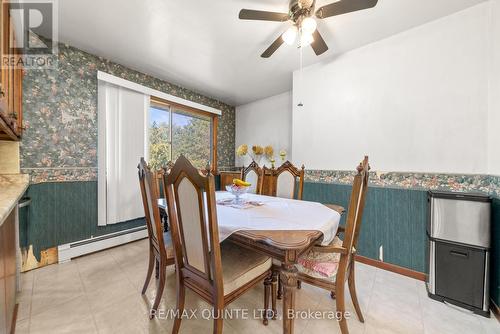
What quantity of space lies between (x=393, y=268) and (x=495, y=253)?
0.79m

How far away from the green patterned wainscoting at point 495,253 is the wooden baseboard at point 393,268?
1.51ft

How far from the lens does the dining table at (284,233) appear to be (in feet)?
3.28

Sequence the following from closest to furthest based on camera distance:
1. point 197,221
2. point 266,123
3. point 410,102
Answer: point 197,221, point 410,102, point 266,123

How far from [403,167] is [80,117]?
3.69 metres

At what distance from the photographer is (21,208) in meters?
1.98

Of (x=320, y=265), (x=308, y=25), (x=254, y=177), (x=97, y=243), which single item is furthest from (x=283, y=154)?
(x=97, y=243)

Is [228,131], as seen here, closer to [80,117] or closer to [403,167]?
[80,117]

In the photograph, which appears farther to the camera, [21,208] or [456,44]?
[21,208]

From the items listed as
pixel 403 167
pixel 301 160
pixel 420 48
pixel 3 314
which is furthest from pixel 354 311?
pixel 420 48

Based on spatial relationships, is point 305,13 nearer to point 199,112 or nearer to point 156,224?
point 156,224

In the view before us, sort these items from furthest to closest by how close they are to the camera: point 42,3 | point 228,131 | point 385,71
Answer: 1. point 228,131
2. point 385,71
3. point 42,3

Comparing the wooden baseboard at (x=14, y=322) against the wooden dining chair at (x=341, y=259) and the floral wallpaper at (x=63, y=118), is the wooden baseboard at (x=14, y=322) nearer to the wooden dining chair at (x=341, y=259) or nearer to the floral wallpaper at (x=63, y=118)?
the floral wallpaper at (x=63, y=118)

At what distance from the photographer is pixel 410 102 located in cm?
201

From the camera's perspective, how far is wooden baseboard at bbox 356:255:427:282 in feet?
6.35
